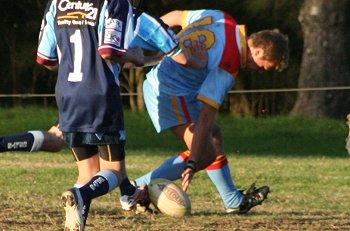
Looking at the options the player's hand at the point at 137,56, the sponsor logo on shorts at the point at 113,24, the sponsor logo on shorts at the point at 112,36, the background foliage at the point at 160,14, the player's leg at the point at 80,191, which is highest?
the sponsor logo on shorts at the point at 113,24

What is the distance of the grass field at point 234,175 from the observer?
7.79 meters

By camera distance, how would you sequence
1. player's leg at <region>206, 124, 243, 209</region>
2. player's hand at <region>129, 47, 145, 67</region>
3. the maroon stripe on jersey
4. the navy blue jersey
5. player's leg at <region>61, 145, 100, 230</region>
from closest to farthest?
player's leg at <region>61, 145, 100, 230</region>, the navy blue jersey, player's hand at <region>129, 47, 145, 67</region>, the maroon stripe on jersey, player's leg at <region>206, 124, 243, 209</region>

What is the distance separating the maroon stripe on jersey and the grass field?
1093 mm

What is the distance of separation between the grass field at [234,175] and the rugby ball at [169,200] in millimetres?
99

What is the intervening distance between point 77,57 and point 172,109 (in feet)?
6.04

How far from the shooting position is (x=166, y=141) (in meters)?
19.0

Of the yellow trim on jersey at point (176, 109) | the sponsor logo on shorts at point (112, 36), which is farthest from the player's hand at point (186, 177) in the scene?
the sponsor logo on shorts at point (112, 36)

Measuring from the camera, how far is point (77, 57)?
6699mm

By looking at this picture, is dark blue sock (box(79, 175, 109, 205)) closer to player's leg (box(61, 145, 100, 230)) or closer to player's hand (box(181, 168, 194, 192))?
player's leg (box(61, 145, 100, 230))

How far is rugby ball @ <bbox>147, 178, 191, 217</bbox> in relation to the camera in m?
8.10

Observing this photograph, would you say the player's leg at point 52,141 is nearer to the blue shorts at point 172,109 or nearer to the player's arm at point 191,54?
the player's arm at point 191,54

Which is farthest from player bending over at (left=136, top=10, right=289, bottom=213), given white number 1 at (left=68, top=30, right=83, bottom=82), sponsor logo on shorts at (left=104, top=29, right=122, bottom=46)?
sponsor logo on shorts at (left=104, top=29, right=122, bottom=46)

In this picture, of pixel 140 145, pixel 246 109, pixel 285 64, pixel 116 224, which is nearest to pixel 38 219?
pixel 116 224

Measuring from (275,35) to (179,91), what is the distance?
0.84 m
